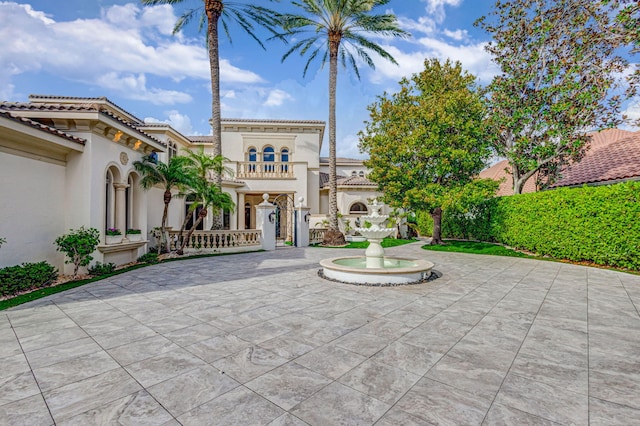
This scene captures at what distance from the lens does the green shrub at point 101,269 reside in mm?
9680

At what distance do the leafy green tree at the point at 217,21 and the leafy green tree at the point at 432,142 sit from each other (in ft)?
27.6

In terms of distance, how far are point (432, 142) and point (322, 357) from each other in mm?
14911

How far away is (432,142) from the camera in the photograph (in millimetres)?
16234

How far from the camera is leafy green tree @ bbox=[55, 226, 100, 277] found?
874 cm

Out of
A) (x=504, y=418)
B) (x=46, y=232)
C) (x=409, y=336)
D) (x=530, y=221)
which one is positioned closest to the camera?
(x=504, y=418)

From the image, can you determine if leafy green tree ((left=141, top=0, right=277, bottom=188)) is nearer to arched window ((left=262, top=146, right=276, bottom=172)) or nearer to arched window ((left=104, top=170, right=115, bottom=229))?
arched window ((left=104, top=170, right=115, bottom=229))

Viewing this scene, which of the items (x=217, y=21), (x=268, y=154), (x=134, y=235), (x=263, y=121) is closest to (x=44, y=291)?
(x=134, y=235)

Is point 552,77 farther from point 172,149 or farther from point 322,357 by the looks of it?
point 172,149

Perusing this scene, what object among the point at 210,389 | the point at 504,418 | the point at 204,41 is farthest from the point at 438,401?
the point at 204,41

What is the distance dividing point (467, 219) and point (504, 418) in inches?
771

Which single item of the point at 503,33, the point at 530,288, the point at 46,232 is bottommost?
the point at 530,288

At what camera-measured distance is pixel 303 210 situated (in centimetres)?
1944

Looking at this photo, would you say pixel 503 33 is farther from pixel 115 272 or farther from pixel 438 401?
pixel 115 272

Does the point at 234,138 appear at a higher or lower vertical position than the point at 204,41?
lower
